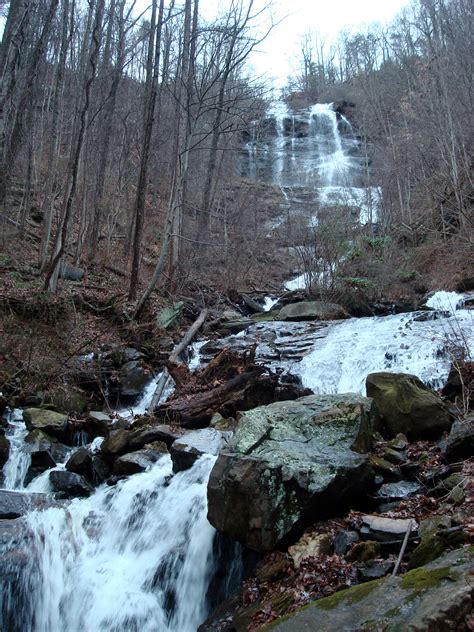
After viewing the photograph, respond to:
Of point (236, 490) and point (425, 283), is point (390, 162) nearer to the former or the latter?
point (425, 283)

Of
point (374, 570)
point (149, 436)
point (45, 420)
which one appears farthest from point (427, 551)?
point (45, 420)

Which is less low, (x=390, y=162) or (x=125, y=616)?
(x=390, y=162)

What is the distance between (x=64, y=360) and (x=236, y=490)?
5.84 m

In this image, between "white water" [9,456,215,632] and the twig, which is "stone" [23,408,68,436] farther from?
the twig

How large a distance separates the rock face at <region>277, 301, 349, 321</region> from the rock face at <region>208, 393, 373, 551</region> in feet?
28.9

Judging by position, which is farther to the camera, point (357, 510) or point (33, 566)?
point (33, 566)

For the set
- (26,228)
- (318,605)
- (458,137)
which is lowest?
(318,605)

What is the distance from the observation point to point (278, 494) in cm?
416

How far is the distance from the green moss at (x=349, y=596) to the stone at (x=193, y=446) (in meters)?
2.85

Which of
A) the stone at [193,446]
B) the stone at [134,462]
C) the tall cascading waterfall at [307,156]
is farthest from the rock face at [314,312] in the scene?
the tall cascading waterfall at [307,156]

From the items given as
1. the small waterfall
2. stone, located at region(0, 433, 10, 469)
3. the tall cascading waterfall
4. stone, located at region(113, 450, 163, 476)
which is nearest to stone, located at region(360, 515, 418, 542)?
stone, located at region(113, 450, 163, 476)

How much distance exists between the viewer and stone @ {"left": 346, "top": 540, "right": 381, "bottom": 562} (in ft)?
11.7

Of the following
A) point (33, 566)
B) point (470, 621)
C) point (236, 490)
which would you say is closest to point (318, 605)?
point (470, 621)

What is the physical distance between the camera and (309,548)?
391 cm
